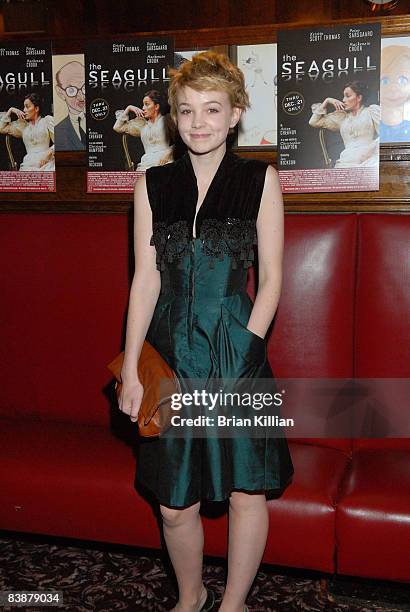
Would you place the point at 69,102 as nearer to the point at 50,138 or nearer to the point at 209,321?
the point at 50,138

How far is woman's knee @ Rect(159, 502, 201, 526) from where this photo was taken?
2.04m

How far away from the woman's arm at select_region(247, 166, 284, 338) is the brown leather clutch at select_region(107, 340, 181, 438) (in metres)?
0.27

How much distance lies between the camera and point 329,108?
264 cm

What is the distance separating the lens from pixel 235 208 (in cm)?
204

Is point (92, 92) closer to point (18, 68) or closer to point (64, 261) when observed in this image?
point (18, 68)

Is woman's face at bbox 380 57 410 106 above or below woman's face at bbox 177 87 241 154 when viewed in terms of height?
above

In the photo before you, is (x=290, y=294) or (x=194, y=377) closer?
(x=194, y=377)

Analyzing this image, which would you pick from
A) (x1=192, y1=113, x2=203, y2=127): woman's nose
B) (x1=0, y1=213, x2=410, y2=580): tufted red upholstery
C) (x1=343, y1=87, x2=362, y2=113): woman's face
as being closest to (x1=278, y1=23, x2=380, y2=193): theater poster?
(x1=343, y1=87, x2=362, y2=113): woman's face

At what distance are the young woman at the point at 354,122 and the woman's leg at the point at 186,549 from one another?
54.1 inches

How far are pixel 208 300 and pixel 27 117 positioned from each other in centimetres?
141

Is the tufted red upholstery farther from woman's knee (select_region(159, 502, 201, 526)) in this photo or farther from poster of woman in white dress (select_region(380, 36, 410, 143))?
poster of woman in white dress (select_region(380, 36, 410, 143))

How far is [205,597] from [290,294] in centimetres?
105

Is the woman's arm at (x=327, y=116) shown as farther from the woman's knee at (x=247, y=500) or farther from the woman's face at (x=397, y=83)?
the woman's knee at (x=247, y=500)

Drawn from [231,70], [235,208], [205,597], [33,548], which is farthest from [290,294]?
[33,548]
